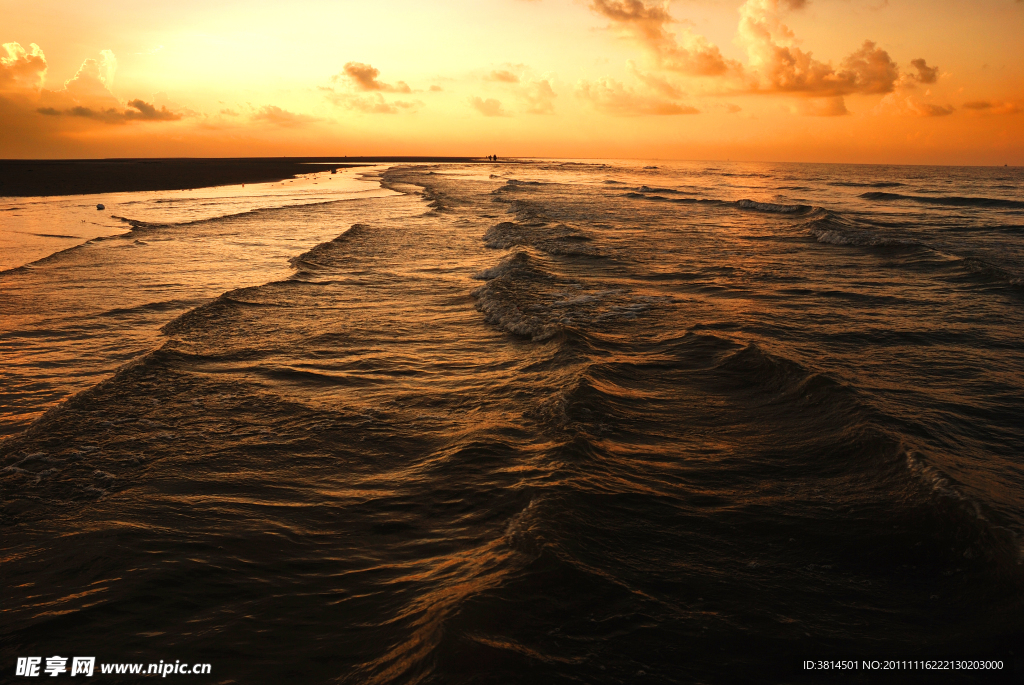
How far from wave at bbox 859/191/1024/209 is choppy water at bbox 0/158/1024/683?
120 feet

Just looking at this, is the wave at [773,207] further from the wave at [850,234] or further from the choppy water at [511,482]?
the choppy water at [511,482]

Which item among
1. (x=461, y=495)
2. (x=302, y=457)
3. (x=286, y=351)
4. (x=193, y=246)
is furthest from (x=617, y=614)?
(x=193, y=246)

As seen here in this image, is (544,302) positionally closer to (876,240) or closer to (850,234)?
(876,240)

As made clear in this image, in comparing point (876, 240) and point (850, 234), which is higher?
point (850, 234)

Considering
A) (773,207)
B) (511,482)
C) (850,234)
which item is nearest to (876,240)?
(850,234)

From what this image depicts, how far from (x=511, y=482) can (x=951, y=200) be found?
175 ft

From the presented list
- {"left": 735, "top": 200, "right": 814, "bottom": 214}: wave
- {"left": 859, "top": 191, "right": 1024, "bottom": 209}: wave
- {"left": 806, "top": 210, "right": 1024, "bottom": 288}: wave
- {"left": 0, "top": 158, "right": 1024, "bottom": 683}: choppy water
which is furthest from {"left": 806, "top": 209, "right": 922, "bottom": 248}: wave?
{"left": 859, "top": 191, "right": 1024, "bottom": 209}: wave

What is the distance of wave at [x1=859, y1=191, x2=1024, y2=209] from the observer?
42.2m

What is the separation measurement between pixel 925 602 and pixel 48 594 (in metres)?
7.10

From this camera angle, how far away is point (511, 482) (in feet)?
20.8

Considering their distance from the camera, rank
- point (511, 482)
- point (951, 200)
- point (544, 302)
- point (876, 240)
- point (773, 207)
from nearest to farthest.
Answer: point (511, 482) → point (544, 302) → point (876, 240) → point (773, 207) → point (951, 200)

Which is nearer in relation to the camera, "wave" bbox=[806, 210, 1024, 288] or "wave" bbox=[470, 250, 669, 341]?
"wave" bbox=[470, 250, 669, 341]

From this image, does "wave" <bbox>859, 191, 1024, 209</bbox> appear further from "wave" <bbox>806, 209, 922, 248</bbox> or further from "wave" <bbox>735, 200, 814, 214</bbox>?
"wave" <bbox>806, 209, 922, 248</bbox>

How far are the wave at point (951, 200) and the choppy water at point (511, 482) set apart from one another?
1439 inches
